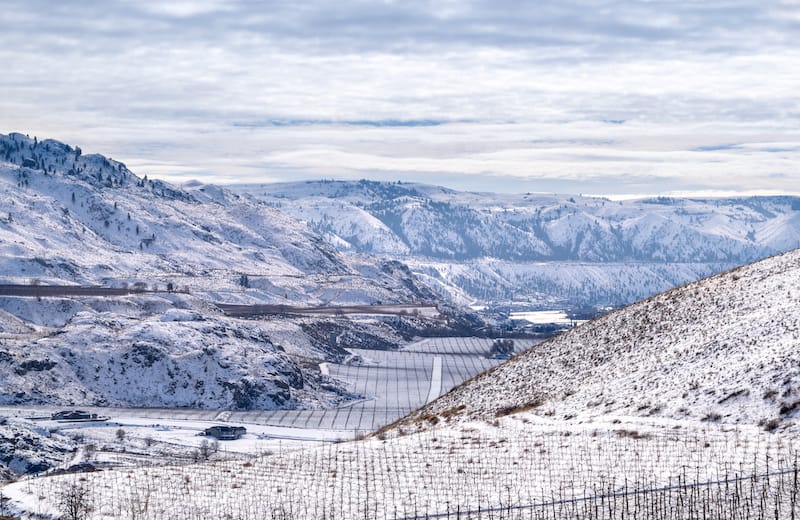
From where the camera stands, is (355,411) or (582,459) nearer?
(582,459)

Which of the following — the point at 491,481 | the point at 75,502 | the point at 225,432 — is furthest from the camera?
the point at 225,432

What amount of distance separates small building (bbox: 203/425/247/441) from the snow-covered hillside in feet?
195

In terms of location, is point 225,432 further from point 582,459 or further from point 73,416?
point 582,459

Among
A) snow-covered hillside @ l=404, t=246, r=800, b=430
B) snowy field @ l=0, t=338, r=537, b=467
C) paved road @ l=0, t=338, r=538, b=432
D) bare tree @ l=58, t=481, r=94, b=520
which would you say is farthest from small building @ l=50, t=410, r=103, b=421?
bare tree @ l=58, t=481, r=94, b=520

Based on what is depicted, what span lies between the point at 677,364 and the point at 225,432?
8239 cm

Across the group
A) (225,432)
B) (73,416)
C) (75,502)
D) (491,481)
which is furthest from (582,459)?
(73,416)

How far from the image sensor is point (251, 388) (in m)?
163

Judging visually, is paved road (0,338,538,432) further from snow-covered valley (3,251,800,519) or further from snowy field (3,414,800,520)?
snowy field (3,414,800,520)

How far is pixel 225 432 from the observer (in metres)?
123

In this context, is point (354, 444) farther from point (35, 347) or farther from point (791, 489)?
point (35, 347)

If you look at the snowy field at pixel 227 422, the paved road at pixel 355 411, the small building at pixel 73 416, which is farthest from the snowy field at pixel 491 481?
the small building at pixel 73 416

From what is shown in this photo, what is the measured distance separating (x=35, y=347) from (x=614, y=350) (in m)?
124

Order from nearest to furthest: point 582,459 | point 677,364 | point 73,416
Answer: point 582,459, point 677,364, point 73,416

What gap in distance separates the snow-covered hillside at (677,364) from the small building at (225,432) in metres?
59.6
